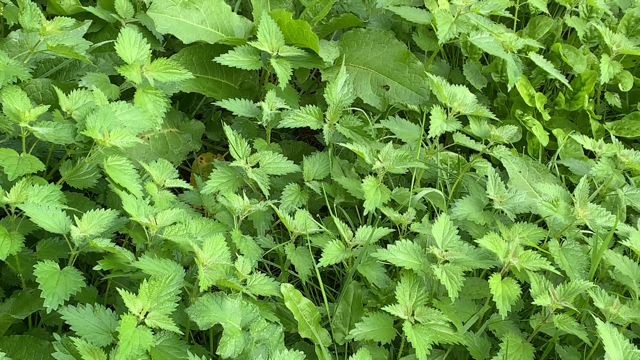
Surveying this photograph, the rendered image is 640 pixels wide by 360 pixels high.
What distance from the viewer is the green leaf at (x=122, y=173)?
1.62 meters

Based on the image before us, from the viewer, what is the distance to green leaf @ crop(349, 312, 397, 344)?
5.17 ft

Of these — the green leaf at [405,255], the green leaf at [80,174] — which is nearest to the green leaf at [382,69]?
A: the green leaf at [405,255]

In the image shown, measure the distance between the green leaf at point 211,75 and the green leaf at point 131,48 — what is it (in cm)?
34

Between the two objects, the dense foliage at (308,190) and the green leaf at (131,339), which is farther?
the dense foliage at (308,190)

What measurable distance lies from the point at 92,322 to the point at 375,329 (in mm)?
703

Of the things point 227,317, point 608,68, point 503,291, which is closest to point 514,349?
point 503,291

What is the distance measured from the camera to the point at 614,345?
154 cm

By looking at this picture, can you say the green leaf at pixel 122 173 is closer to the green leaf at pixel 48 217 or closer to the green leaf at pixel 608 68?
the green leaf at pixel 48 217

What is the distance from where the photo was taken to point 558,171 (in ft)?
7.82

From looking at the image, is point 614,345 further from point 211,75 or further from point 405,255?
point 211,75

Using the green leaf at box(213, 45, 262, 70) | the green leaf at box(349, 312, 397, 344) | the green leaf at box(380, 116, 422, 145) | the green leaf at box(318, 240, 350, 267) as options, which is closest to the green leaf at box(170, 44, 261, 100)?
the green leaf at box(213, 45, 262, 70)

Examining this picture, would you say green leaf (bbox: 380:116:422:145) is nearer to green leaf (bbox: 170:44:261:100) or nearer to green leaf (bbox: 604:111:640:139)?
green leaf (bbox: 170:44:261:100)

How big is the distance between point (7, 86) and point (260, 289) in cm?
94

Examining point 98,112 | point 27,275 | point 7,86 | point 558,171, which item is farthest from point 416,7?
point 27,275
